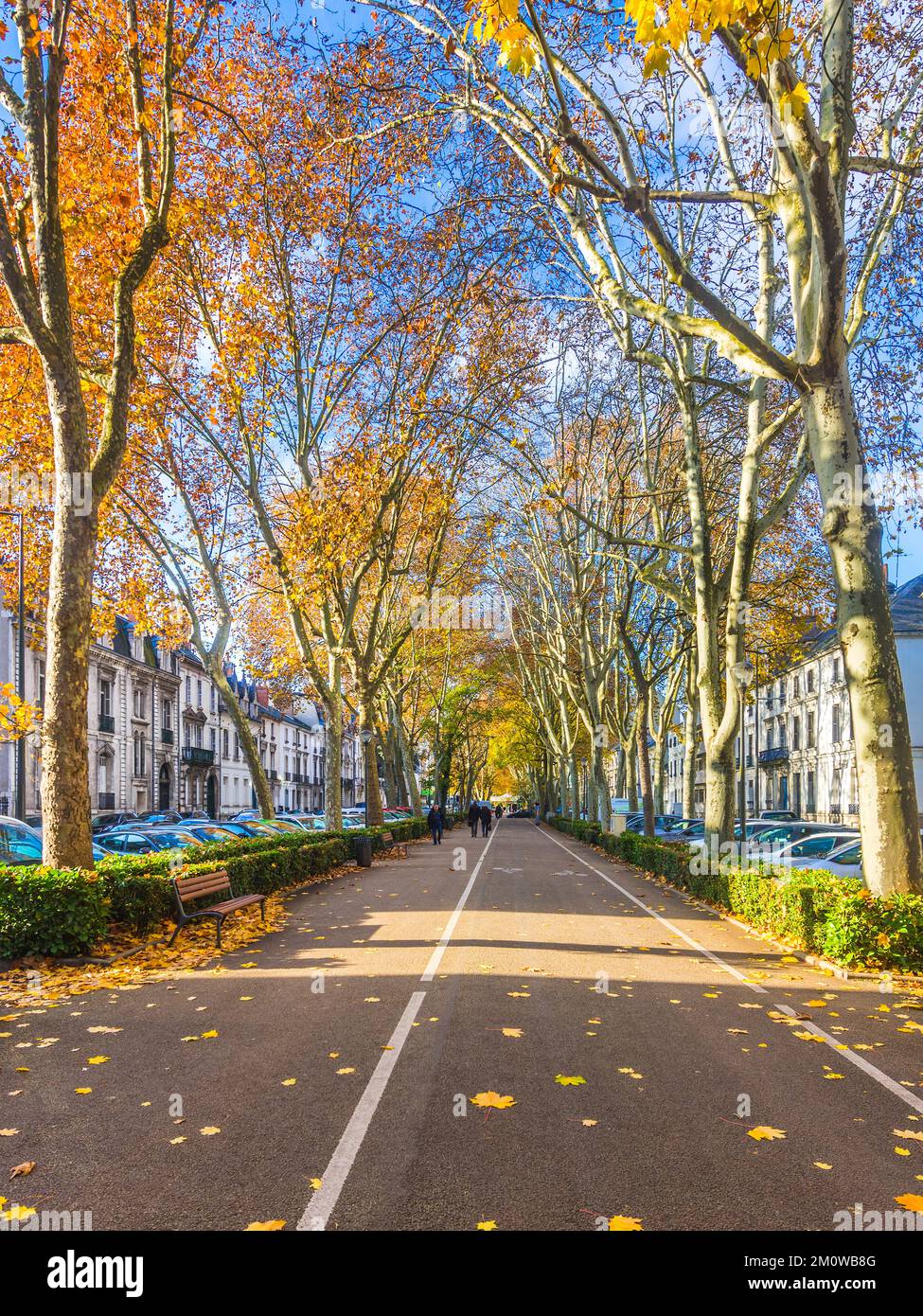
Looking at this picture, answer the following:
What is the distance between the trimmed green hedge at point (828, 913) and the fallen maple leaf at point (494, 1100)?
18.1 feet

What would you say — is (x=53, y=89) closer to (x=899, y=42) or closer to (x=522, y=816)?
(x=899, y=42)

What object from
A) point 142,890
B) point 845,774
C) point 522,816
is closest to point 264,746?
point 522,816

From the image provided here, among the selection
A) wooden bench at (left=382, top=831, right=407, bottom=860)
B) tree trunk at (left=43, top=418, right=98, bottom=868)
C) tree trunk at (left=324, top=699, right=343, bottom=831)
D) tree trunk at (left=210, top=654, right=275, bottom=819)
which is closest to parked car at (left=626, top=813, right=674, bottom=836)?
wooden bench at (left=382, top=831, right=407, bottom=860)

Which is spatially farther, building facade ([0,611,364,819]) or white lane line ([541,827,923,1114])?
building facade ([0,611,364,819])

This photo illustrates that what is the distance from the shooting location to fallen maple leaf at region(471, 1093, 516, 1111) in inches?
208

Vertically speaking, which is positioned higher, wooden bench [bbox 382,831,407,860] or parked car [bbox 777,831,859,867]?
parked car [bbox 777,831,859,867]

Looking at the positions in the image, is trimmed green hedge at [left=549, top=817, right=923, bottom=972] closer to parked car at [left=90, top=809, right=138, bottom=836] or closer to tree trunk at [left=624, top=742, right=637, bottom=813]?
parked car at [left=90, top=809, right=138, bottom=836]

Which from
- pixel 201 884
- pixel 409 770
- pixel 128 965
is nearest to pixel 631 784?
pixel 409 770

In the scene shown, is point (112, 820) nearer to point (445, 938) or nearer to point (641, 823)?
Answer: point (641, 823)

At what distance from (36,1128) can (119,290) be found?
983 cm

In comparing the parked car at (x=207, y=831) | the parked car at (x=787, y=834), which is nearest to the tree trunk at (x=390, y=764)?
the parked car at (x=207, y=831)

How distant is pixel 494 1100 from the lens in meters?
5.35

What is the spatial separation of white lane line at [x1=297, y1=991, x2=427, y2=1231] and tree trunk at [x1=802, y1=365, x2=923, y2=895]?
5.66 meters

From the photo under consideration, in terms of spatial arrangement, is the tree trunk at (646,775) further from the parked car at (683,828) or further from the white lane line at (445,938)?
the white lane line at (445,938)
